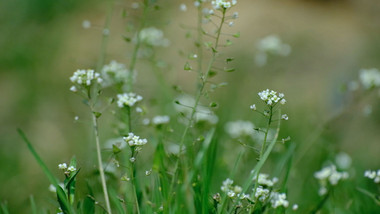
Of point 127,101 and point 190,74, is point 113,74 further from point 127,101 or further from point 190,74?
point 190,74

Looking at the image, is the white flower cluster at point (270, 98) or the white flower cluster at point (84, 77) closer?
the white flower cluster at point (270, 98)

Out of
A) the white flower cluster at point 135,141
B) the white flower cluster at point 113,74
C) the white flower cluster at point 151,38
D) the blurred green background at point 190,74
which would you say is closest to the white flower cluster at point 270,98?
the white flower cluster at point 135,141

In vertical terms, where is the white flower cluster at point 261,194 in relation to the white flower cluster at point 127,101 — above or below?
below

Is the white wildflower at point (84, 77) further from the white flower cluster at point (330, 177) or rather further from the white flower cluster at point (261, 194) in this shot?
the white flower cluster at point (330, 177)

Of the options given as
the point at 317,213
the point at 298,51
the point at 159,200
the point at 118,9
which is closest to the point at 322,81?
the point at 298,51

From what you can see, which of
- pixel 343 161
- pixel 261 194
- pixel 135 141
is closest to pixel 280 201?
pixel 261 194

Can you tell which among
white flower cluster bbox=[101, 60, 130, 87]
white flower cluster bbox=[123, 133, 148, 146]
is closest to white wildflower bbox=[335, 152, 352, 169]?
white flower cluster bbox=[101, 60, 130, 87]

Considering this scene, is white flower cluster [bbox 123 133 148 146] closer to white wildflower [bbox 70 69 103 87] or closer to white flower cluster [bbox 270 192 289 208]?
white wildflower [bbox 70 69 103 87]

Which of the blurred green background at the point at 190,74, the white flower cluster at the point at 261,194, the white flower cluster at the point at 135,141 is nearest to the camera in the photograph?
the white flower cluster at the point at 135,141

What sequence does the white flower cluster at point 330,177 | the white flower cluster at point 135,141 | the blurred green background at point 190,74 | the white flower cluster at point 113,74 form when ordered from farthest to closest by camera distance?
the blurred green background at point 190,74 < the white flower cluster at point 113,74 < the white flower cluster at point 330,177 < the white flower cluster at point 135,141
